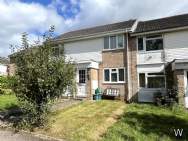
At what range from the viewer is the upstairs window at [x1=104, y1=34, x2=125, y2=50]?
21.5 m

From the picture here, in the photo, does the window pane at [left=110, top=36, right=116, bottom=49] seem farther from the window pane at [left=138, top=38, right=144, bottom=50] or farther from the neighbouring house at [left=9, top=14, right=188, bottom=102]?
the window pane at [left=138, top=38, right=144, bottom=50]

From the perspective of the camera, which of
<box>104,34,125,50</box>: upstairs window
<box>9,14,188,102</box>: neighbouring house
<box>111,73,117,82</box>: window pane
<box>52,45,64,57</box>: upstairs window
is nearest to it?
<box>52,45,64,57</box>: upstairs window

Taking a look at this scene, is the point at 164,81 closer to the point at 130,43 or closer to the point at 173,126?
the point at 130,43

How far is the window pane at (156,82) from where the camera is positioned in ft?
63.8

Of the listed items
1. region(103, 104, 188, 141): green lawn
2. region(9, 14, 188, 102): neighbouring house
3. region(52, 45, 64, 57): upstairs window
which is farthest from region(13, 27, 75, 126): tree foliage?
region(9, 14, 188, 102): neighbouring house

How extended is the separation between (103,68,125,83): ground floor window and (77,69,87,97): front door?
6.24 feet

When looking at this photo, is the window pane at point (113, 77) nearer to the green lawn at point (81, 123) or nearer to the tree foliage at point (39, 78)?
the green lawn at point (81, 123)

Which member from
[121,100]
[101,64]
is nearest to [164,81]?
[121,100]

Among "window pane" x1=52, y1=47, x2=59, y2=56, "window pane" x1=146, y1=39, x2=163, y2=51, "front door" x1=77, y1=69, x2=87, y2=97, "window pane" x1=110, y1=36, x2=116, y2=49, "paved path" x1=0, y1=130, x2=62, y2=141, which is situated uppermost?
"window pane" x1=110, y1=36, x2=116, y2=49

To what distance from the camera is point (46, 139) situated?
406 inches

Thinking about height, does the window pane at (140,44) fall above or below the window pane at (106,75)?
above

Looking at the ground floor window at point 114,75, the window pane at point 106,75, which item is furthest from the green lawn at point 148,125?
the window pane at point 106,75

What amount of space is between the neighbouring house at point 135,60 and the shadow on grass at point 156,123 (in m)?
3.72

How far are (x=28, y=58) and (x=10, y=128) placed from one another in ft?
11.4
